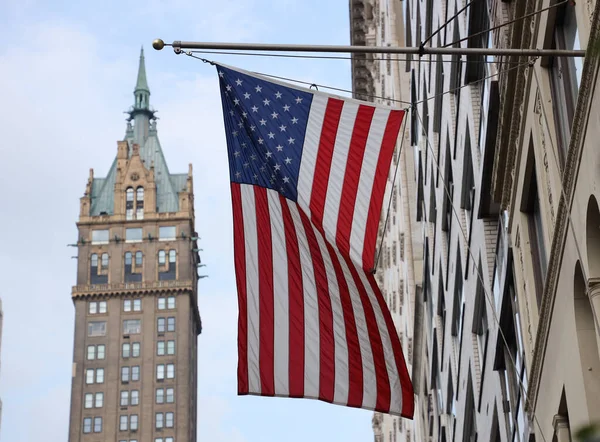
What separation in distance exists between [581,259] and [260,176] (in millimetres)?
5726

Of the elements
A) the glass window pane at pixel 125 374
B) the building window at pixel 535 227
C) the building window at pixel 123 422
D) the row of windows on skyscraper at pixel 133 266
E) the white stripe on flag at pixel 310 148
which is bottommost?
the building window at pixel 535 227

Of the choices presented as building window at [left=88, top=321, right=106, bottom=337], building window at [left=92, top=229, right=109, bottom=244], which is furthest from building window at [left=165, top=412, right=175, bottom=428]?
building window at [left=92, top=229, right=109, bottom=244]

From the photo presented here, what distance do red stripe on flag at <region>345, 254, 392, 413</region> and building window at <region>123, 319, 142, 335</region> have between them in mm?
147588

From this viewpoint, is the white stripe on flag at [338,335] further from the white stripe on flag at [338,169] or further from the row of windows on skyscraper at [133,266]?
the row of windows on skyscraper at [133,266]

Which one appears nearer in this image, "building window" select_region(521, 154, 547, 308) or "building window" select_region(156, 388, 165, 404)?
"building window" select_region(521, 154, 547, 308)

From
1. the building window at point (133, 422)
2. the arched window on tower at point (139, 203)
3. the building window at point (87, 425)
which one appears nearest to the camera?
the building window at point (133, 422)

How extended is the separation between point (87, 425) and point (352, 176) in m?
146

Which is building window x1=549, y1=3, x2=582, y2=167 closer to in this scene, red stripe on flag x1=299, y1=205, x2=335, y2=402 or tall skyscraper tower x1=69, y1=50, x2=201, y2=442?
red stripe on flag x1=299, y1=205, x2=335, y2=402

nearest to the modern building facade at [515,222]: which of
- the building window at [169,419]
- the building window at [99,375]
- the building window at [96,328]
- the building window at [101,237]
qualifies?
the building window at [169,419]

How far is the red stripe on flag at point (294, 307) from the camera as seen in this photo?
1886cm

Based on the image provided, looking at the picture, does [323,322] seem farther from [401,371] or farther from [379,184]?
[379,184]

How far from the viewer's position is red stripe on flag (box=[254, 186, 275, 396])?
62.1 feet

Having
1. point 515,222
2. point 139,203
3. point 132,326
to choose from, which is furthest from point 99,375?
point 515,222

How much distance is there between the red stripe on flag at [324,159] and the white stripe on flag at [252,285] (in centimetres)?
109
